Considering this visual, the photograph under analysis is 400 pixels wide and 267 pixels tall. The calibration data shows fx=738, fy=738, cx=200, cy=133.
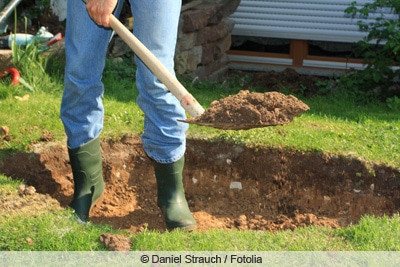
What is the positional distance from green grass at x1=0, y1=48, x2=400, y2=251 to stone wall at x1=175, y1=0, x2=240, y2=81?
0.85ft

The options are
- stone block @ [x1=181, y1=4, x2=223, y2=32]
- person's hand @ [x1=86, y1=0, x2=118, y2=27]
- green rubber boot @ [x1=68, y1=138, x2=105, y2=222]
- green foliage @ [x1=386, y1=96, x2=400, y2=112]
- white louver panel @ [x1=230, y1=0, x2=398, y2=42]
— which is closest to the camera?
person's hand @ [x1=86, y1=0, x2=118, y2=27]

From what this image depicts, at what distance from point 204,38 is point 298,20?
1232 mm

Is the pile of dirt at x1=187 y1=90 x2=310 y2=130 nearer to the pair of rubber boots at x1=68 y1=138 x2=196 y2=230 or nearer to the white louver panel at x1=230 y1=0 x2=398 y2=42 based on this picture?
the pair of rubber boots at x1=68 y1=138 x2=196 y2=230

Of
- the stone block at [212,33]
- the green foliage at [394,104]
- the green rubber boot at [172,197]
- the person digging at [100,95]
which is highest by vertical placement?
the person digging at [100,95]

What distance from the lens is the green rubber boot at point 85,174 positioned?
4113mm

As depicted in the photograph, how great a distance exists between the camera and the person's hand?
143 inches

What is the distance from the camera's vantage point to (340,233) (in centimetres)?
366

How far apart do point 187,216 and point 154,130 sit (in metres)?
0.52

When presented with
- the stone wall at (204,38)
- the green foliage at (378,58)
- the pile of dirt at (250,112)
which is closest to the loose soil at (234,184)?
the pile of dirt at (250,112)

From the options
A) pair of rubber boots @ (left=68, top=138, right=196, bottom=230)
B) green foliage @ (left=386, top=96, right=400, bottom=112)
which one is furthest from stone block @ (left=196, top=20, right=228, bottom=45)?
pair of rubber boots @ (left=68, top=138, right=196, bottom=230)

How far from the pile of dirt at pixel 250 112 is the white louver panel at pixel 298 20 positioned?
4513 mm

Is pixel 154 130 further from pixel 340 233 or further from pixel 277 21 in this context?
pixel 277 21

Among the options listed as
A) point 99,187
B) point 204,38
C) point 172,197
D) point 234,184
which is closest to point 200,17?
point 204,38

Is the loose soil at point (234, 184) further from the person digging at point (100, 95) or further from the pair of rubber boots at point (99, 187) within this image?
the person digging at point (100, 95)
